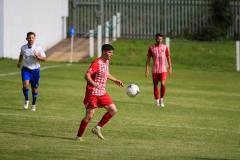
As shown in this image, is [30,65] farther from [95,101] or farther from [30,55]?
[95,101]

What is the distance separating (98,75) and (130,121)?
4292 millimetres

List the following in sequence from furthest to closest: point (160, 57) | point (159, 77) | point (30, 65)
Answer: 1. point (159, 77)
2. point (160, 57)
3. point (30, 65)

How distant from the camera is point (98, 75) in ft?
62.0

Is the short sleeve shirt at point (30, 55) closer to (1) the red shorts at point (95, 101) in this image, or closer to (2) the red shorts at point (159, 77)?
(2) the red shorts at point (159, 77)

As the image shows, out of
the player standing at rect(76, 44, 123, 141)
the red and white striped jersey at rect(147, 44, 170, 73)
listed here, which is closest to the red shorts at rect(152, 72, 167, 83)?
the red and white striped jersey at rect(147, 44, 170, 73)

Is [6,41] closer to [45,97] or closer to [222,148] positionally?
[45,97]

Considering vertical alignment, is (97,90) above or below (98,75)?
below

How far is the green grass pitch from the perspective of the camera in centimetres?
1747

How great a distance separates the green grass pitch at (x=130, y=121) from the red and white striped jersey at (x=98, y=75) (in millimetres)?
1043

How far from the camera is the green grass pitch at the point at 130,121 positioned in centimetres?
1747

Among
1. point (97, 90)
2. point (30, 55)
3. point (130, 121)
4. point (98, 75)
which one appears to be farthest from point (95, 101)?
point (30, 55)

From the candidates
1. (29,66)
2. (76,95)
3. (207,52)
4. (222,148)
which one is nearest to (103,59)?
(222,148)

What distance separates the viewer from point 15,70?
3791 centimetres

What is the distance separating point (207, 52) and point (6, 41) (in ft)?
35.5
